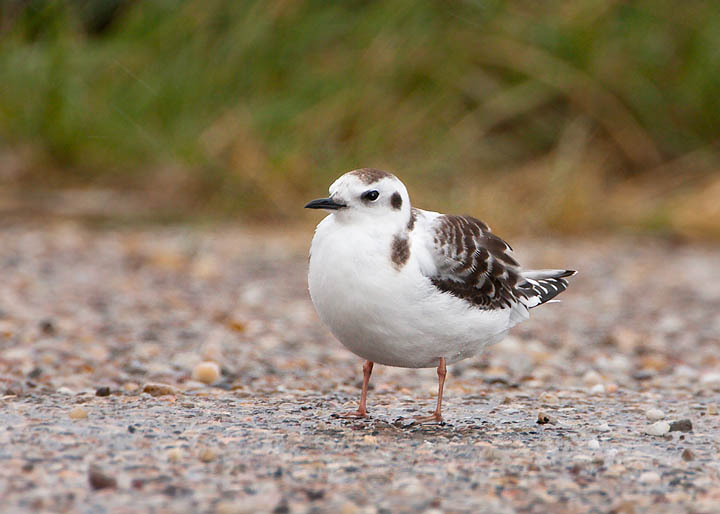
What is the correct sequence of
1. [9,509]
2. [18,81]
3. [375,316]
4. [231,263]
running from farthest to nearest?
1. [18,81]
2. [231,263]
3. [375,316]
4. [9,509]

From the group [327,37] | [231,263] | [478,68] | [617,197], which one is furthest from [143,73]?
[617,197]

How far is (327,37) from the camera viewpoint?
1012 cm

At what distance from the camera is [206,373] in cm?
472

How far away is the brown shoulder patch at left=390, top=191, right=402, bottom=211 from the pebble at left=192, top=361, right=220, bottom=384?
1.44 m

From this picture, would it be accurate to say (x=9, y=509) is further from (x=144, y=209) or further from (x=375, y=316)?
(x=144, y=209)

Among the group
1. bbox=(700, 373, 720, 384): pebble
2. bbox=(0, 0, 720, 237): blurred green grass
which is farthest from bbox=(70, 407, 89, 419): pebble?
bbox=(0, 0, 720, 237): blurred green grass

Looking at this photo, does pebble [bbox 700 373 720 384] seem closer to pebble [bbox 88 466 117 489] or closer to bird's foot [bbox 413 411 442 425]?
bird's foot [bbox 413 411 442 425]

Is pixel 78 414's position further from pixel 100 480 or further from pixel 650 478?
pixel 650 478

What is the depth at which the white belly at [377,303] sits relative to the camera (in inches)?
137

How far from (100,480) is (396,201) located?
140 centimetres

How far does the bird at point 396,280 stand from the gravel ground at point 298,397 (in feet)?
1.07

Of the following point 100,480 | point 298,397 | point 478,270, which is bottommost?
point 100,480

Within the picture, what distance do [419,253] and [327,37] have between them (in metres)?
6.78

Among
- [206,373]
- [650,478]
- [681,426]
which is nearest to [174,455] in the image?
[650,478]
